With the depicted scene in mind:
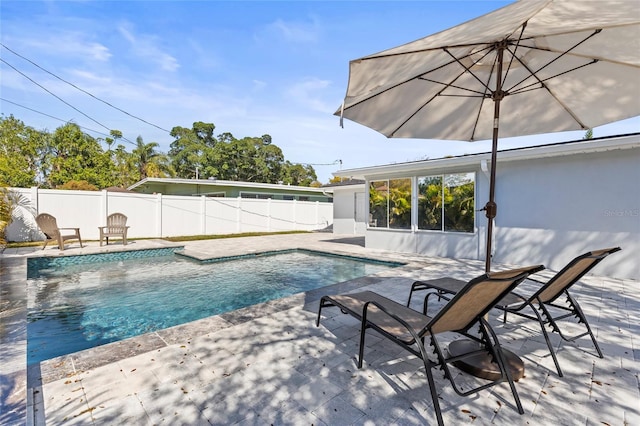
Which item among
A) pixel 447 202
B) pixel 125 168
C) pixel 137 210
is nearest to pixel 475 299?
pixel 447 202

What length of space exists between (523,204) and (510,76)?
16.8ft

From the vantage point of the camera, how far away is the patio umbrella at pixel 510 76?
209 cm

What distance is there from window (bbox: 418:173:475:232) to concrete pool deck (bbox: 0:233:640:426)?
5008mm

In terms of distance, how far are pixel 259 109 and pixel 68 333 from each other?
19213 millimetres

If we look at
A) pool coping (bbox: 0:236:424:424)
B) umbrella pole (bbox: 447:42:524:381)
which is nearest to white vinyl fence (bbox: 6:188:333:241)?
pool coping (bbox: 0:236:424:424)

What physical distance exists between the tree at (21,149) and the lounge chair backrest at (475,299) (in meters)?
29.7

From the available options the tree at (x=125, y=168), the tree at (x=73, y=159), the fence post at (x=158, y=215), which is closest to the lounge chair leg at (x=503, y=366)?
the fence post at (x=158, y=215)

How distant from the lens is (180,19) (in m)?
11.7

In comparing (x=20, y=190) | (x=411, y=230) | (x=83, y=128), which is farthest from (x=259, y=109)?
(x=83, y=128)

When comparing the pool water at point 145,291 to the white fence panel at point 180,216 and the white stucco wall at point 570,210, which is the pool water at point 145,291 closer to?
the white stucco wall at point 570,210

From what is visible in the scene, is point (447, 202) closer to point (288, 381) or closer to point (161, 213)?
point (288, 381)

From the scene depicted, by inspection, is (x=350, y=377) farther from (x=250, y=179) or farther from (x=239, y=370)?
(x=250, y=179)

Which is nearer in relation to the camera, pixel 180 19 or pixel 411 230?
pixel 411 230

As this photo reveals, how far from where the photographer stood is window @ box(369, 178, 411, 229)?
9.92 metres
